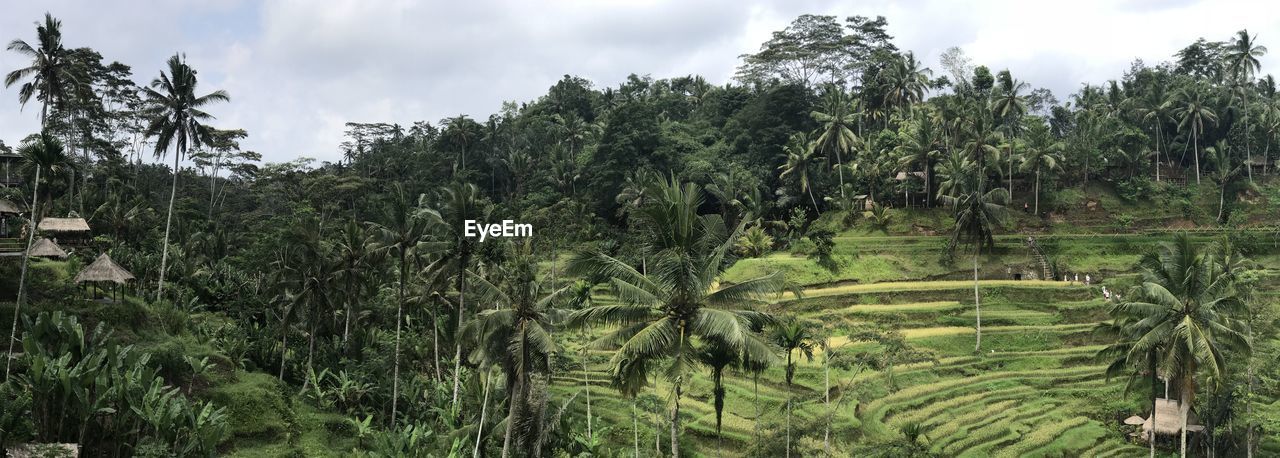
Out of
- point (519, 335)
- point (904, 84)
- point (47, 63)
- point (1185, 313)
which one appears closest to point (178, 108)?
point (47, 63)

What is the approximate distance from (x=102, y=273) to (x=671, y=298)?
24.0m

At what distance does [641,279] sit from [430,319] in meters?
25.5

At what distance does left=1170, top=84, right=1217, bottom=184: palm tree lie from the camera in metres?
56.0

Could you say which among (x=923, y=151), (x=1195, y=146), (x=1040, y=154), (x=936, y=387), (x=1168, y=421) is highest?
(x=1195, y=146)

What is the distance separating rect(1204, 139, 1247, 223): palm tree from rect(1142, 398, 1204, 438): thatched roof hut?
97.1 feet

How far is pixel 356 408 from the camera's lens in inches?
1235

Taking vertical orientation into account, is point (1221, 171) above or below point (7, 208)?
above

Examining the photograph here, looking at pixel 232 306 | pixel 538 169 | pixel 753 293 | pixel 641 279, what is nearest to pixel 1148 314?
pixel 753 293

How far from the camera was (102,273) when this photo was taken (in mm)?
28078

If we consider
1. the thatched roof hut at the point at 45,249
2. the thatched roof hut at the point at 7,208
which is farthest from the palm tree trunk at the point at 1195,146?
the thatched roof hut at the point at 7,208

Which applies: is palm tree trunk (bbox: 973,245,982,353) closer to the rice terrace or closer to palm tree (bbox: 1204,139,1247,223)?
the rice terrace

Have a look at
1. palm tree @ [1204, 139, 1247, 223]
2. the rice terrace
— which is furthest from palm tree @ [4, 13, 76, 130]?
palm tree @ [1204, 139, 1247, 223]

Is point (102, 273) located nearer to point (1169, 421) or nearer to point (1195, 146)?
point (1169, 421)

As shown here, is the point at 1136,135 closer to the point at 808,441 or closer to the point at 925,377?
the point at 925,377
